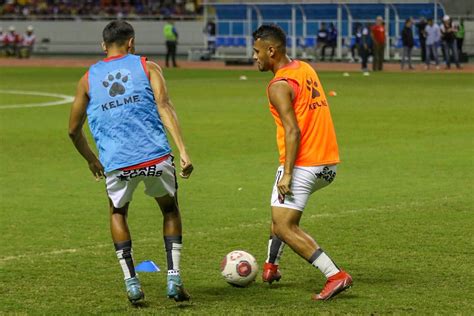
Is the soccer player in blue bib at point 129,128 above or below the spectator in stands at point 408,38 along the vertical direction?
above

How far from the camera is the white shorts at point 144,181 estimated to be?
8578 mm

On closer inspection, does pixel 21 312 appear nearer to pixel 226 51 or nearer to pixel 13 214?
pixel 13 214

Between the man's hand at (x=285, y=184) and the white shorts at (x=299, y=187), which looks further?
the white shorts at (x=299, y=187)

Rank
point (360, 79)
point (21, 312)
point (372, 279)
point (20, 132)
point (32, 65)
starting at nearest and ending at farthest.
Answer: point (21, 312)
point (372, 279)
point (20, 132)
point (360, 79)
point (32, 65)

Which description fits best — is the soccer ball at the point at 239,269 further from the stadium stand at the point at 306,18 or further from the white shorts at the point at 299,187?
the stadium stand at the point at 306,18

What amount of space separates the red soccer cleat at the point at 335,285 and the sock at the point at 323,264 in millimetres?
37

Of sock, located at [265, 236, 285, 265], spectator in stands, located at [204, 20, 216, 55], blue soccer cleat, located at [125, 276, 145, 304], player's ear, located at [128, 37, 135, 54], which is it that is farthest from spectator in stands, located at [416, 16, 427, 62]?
blue soccer cleat, located at [125, 276, 145, 304]

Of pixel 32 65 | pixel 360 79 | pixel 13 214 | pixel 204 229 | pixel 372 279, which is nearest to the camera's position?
pixel 372 279

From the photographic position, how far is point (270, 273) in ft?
31.0

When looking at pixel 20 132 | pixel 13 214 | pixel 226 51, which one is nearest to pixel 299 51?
pixel 226 51

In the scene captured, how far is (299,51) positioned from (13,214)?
46715 mm

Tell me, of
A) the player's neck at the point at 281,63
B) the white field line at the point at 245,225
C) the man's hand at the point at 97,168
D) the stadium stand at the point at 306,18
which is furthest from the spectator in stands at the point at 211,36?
the player's neck at the point at 281,63

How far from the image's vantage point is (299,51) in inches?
A: 2350

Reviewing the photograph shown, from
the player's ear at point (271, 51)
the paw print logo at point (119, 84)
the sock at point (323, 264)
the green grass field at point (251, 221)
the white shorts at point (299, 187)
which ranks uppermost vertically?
the player's ear at point (271, 51)
